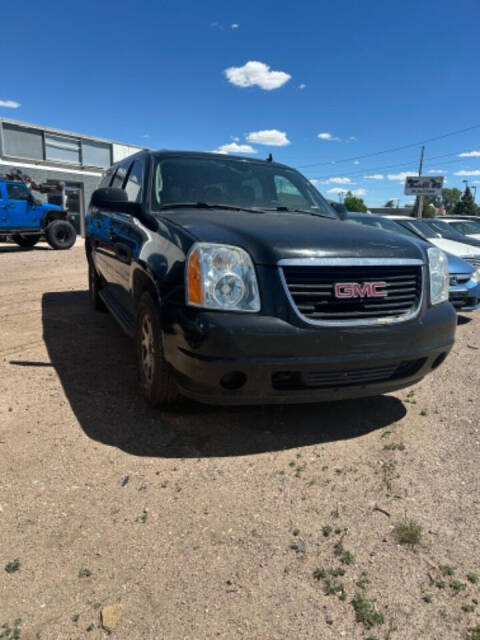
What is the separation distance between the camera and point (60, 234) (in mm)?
15266

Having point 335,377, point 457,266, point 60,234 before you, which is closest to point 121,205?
point 335,377

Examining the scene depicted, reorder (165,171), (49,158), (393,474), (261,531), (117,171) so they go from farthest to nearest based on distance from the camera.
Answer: (49,158) → (117,171) → (165,171) → (393,474) → (261,531)

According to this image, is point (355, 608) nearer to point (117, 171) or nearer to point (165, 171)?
point (165, 171)

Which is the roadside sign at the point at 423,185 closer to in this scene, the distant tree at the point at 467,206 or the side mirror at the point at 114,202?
the side mirror at the point at 114,202

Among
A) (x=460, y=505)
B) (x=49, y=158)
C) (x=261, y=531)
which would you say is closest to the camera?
(x=261, y=531)

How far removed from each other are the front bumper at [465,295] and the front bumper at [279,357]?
378 cm

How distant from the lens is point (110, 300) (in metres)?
4.75

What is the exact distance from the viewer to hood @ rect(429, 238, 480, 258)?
8.03 meters

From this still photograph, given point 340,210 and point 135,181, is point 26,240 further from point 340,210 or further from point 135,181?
point 340,210

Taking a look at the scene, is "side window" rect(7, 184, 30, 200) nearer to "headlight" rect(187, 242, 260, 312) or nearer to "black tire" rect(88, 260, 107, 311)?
"black tire" rect(88, 260, 107, 311)

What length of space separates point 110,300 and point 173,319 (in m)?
2.33

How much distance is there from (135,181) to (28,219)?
12.0 metres

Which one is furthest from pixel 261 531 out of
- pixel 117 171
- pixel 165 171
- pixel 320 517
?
pixel 117 171

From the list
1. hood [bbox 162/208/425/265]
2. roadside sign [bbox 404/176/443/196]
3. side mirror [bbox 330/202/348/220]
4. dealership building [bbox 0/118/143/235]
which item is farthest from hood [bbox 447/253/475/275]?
roadside sign [bbox 404/176/443/196]
